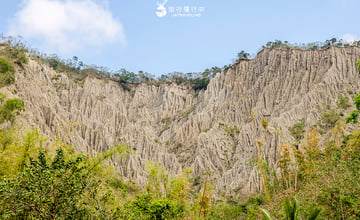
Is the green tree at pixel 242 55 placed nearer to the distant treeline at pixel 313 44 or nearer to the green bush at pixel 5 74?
the distant treeline at pixel 313 44

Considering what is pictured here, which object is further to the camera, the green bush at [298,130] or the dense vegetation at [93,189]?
the green bush at [298,130]

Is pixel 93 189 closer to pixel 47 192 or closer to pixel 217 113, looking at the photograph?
A: pixel 47 192

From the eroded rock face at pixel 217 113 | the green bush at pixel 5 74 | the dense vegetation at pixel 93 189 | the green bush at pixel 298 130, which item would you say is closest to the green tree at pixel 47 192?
the dense vegetation at pixel 93 189

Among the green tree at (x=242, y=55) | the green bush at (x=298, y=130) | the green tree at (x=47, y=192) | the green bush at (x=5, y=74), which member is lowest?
the green tree at (x=47, y=192)

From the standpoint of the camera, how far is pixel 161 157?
38625 millimetres

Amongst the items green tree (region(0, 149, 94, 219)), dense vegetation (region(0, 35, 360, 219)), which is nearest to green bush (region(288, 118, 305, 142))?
dense vegetation (region(0, 35, 360, 219))

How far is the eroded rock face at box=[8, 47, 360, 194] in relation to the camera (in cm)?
3294

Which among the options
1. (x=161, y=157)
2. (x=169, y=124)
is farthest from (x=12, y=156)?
(x=169, y=124)

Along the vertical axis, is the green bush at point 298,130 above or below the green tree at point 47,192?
above

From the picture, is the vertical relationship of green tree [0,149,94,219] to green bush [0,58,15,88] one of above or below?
below

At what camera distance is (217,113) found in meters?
45.3

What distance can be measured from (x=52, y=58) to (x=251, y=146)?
48717mm

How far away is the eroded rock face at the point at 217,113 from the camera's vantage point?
1297 inches

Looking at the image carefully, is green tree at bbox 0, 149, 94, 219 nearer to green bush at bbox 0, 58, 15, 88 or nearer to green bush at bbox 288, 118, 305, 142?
green bush at bbox 0, 58, 15, 88
